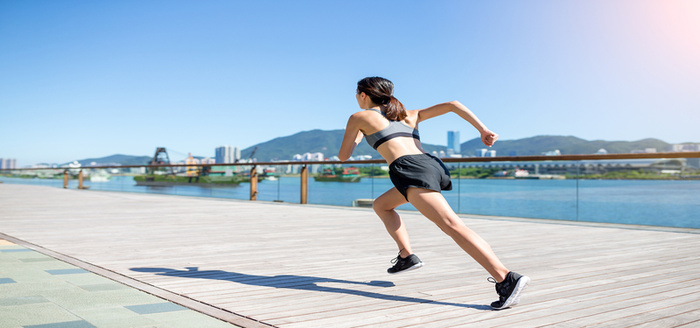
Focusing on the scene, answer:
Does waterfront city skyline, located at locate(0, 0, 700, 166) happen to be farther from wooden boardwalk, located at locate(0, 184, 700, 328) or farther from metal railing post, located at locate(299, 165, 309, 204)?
metal railing post, located at locate(299, 165, 309, 204)

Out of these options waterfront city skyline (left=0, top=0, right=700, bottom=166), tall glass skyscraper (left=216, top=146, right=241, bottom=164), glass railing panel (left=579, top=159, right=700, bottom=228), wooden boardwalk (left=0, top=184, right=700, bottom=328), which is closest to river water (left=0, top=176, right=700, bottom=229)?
glass railing panel (left=579, top=159, right=700, bottom=228)

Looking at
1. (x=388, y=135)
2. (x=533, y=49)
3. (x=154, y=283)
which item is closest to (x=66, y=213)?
(x=154, y=283)

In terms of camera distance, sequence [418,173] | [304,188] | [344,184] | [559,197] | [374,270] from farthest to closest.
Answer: [304,188]
[344,184]
[559,197]
[374,270]
[418,173]

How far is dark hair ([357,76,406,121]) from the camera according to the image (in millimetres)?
Result: 2182

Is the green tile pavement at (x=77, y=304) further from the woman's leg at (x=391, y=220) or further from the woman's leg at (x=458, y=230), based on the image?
the woman's leg at (x=391, y=220)

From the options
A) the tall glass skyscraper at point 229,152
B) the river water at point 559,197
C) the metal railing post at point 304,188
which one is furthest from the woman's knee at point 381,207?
the tall glass skyscraper at point 229,152

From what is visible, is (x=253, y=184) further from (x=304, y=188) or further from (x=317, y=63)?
(x=317, y=63)

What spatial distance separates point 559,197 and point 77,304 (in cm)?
632

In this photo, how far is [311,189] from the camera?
870 cm

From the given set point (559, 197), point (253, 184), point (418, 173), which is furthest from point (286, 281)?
point (253, 184)

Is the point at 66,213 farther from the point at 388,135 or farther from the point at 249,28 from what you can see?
the point at 249,28

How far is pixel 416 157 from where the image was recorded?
6.96 feet

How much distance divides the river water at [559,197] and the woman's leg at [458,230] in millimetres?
4267

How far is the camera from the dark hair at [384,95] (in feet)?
7.16
